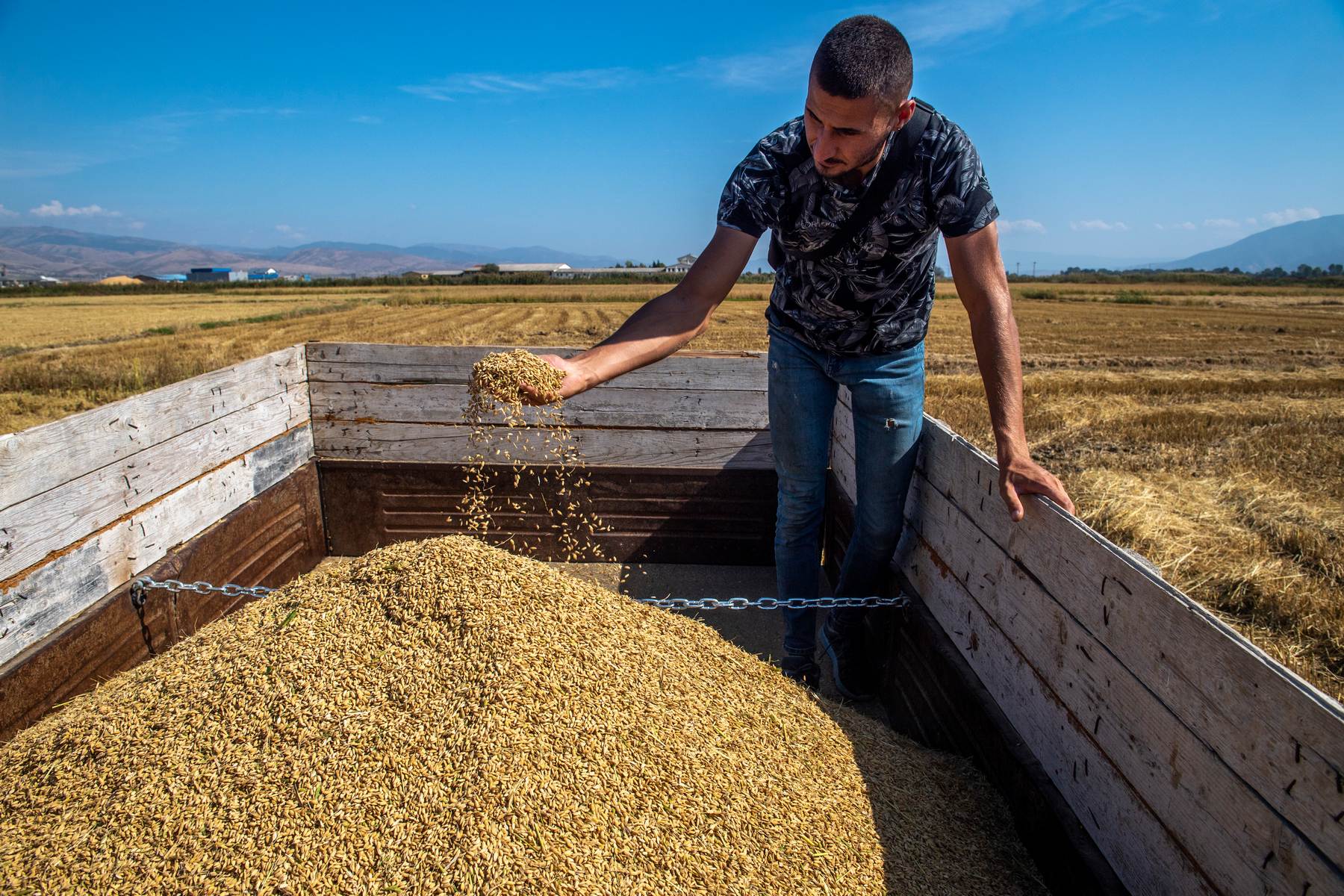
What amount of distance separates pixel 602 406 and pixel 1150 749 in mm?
3038

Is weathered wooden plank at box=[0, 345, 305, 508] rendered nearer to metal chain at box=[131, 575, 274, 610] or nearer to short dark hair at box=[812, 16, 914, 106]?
metal chain at box=[131, 575, 274, 610]

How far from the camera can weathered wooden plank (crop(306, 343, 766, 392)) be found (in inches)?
161

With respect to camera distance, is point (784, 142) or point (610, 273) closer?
point (784, 142)

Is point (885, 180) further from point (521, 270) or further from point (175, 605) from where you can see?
point (521, 270)

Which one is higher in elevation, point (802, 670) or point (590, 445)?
point (590, 445)

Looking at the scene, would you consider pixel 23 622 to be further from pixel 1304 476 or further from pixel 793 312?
pixel 1304 476

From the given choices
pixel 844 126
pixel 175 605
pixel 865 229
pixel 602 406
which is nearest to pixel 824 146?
pixel 844 126

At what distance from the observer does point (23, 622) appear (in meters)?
2.14

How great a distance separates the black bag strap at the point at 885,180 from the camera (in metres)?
2.26

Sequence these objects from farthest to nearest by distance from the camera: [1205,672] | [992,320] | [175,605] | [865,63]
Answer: [175,605]
[992,320]
[865,63]
[1205,672]

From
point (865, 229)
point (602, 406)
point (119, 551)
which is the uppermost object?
point (865, 229)

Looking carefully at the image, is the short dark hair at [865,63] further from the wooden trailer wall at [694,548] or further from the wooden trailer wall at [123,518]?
the wooden trailer wall at [123,518]

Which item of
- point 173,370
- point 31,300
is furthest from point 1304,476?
point 31,300

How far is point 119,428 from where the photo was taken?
262 centimetres
